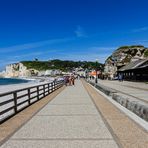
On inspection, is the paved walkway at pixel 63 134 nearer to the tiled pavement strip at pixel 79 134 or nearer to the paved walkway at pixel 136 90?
the tiled pavement strip at pixel 79 134

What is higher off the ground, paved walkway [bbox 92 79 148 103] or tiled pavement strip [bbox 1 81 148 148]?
paved walkway [bbox 92 79 148 103]

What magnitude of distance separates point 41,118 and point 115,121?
293cm

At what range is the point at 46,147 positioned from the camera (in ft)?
24.0

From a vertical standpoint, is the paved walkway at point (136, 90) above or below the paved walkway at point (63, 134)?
above

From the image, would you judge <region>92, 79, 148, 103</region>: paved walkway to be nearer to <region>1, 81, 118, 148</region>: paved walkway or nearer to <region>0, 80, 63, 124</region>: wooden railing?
<region>0, 80, 63, 124</region>: wooden railing

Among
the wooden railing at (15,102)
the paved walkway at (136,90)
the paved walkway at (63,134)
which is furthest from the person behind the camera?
the paved walkway at (136,90)

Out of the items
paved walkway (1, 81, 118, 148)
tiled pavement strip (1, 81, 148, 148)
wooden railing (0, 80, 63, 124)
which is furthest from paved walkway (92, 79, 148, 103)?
paved walkway (1, 81, 118, 148)

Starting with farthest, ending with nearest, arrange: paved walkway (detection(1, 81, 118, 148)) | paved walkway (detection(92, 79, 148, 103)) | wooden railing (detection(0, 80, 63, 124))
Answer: paved walkway (detection(92, 79, 148, 103)) → wooden railing (detection(0, 80, 63, 124)) → paved walkway (detection(1, 81, 118, 148))

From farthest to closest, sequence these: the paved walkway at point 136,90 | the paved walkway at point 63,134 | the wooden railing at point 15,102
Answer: the paved walkway at point 136,90
the wooden railing at point 15,102
the paved walkway at point 63,134

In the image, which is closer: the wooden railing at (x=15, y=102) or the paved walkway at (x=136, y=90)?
the wooden railing at (x=15, y=102)

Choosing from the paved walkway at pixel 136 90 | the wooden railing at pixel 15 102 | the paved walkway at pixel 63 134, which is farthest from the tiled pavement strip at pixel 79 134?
the paved walkway at pixel 136 90

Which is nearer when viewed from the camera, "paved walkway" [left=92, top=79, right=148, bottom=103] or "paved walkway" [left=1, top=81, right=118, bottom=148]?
"paved walkway" [left=1, top=81, right=118, bottom=148]

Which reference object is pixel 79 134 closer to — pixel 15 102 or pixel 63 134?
pixel 63 134

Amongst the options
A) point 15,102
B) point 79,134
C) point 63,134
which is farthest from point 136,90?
point 63,134
